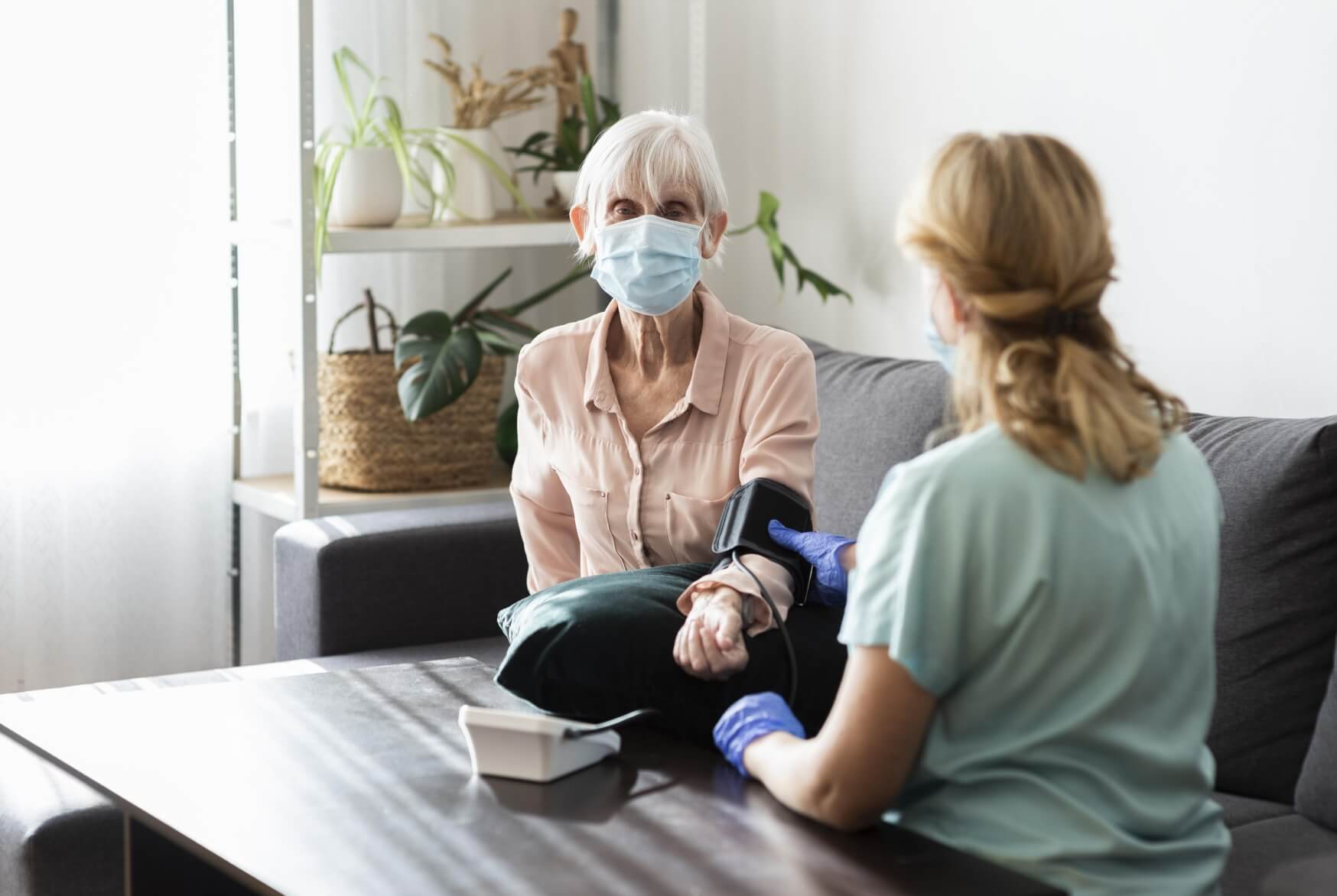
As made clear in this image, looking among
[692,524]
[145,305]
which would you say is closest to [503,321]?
[145,305]

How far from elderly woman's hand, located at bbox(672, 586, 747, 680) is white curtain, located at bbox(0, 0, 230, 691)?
1.72 meters

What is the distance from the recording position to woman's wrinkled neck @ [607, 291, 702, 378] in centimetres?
200

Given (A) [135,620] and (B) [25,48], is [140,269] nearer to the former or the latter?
(B) [25,48]

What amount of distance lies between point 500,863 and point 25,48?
7.12ft

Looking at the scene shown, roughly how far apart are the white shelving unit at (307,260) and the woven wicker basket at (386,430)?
32 mm

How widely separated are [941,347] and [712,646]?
1.39 feet

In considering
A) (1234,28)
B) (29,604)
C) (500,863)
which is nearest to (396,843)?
(500,863)

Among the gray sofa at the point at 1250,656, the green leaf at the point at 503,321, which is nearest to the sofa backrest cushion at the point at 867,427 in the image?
the gray sofa at the point at 1250,656

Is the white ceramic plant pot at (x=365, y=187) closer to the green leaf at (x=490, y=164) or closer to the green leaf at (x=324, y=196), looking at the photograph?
the green leaf at (x=324, y=196)

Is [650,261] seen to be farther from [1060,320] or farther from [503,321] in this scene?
[503,321]

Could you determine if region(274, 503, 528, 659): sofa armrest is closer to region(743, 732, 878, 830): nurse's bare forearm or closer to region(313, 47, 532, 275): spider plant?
region(313, 47, 532, 275): spider plant

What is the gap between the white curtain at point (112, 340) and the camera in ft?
9.14

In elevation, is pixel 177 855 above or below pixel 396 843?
below

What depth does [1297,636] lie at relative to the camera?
175 cm
